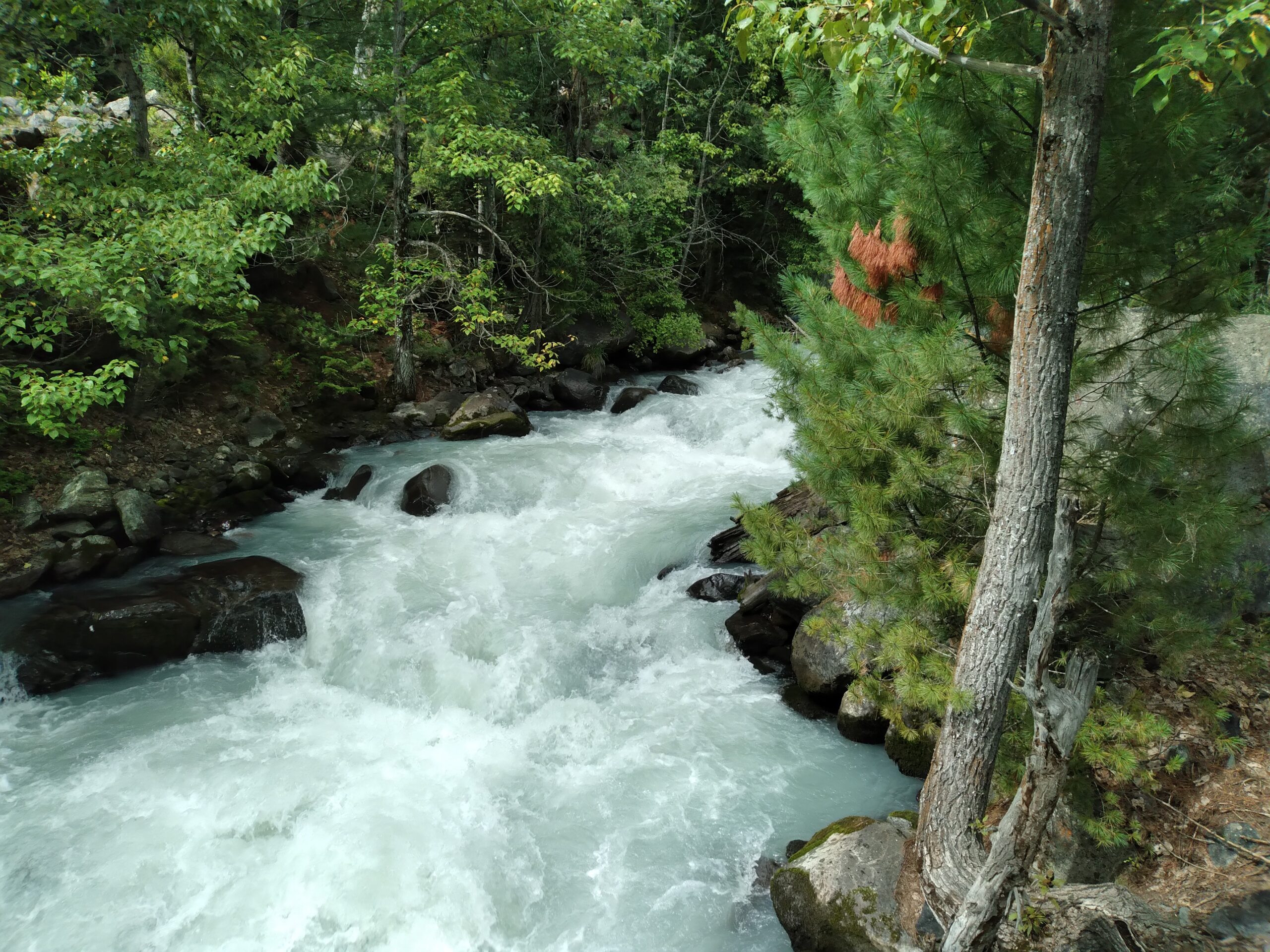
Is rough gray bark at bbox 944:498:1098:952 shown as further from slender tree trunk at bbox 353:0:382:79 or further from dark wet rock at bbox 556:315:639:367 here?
dark wet rock at bbox 556:315:639:367

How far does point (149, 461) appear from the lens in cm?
945

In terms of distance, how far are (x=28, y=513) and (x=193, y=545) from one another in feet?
5.09

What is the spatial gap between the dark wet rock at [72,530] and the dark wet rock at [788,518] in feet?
22.7

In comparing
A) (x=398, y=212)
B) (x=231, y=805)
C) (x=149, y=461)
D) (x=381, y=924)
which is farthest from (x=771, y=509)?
(x=398, y=212)

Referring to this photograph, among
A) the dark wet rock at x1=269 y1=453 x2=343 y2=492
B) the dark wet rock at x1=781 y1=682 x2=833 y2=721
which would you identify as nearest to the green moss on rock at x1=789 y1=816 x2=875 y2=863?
the dark wet rock at x1=781 y1=682 x2=833 y2=721

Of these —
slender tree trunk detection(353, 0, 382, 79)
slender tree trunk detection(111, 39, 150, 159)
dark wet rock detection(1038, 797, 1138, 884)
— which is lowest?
dark wet rock detection(1038, 797, 1138, 884)

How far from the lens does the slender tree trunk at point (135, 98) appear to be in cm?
795

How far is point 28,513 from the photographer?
312 inches

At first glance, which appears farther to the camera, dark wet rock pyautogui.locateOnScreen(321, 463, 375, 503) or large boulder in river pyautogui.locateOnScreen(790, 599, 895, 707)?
dark wet rock pyautogui.locateOnScreen(321, 463, 375, 503)

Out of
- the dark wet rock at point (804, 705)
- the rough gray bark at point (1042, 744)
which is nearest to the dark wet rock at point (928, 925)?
the rough gray bark at point (1042, 744)

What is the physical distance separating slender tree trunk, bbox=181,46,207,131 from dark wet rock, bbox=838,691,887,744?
953cm

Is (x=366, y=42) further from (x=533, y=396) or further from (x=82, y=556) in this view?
(x=82, y=556)

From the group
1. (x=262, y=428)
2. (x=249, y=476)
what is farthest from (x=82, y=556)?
(x=262, y=428)

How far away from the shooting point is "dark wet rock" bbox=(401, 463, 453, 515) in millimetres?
10164
